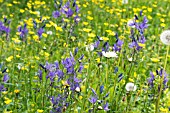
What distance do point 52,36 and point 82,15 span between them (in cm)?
89

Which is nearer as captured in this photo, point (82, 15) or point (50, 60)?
point (50, 60)

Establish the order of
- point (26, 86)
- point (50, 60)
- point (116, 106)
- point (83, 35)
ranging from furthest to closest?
point (83, 35), point (50, 60), point (26, 86), point (116, 106)

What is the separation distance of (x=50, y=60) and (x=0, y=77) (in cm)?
58

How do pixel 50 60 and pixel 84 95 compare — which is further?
pixel 50 60

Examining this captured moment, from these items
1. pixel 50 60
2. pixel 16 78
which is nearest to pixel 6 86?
pixel 16 78

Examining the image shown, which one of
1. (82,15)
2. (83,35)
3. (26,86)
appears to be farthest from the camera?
(82,15)

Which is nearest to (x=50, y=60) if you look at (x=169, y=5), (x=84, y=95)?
(x=84, y=95)

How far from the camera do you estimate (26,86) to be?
346 cm

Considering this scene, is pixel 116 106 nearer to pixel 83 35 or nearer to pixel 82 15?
pixel 83 35

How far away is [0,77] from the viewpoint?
3414 mm

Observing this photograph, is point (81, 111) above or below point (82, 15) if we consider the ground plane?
below

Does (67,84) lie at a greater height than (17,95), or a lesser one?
greater

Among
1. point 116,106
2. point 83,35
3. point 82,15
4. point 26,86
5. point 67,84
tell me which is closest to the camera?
point 67,84

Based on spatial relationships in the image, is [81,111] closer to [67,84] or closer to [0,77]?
[67,84]
